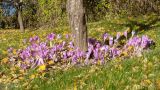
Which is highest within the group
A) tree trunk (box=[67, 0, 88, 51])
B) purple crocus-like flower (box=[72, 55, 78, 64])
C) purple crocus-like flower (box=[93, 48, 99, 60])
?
tree trunk (box=[67, 0, 88, 51])

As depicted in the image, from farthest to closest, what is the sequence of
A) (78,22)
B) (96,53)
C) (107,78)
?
(78,22)
(96,53)
(107,78)

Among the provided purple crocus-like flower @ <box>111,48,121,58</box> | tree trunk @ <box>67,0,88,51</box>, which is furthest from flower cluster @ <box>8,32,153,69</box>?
tree trunk @ <box>67,0,88,51</box>

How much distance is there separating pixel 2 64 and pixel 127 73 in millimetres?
4511

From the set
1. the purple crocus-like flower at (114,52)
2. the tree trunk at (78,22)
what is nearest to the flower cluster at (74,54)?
the purple crocus-like flower at (114,52)

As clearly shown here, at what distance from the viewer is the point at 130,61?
8.16 meters

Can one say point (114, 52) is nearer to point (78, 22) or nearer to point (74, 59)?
point (74, 59)

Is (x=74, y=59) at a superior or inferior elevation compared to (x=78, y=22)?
inferior

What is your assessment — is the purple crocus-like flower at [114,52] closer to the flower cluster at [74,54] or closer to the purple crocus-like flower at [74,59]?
the flower cluster at [74,54]

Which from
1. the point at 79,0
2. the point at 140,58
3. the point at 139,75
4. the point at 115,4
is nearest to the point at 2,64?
the point at 79,0

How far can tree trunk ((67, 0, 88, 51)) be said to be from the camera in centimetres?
1066

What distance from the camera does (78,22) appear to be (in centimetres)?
1072

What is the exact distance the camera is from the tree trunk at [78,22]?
1066cm

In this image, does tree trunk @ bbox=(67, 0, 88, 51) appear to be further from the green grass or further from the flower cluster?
the green grass

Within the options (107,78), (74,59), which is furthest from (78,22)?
(107,78)
